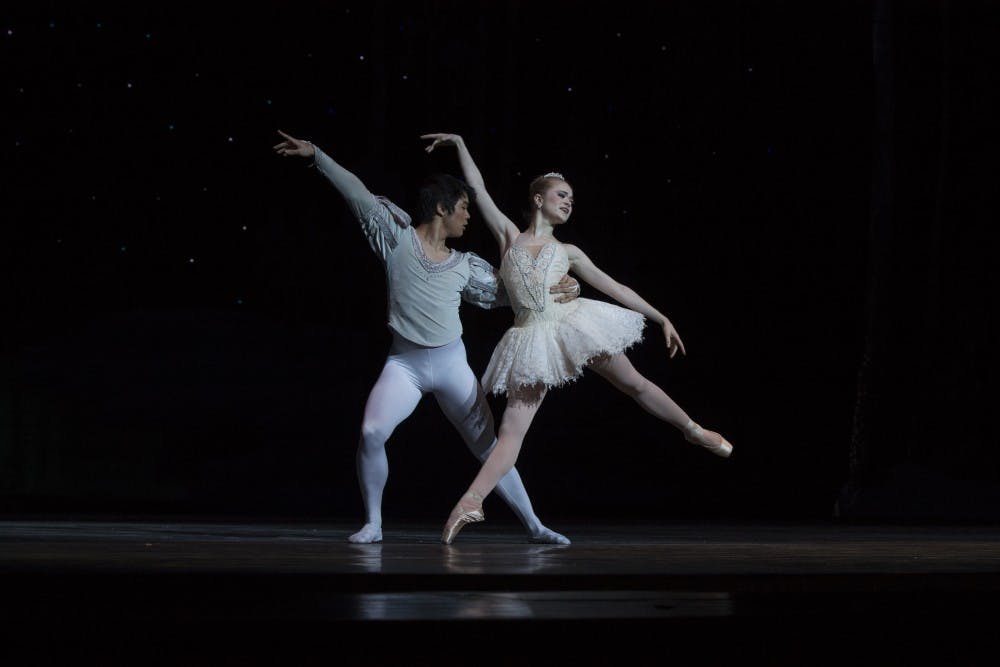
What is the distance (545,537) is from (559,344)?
25.5 inches

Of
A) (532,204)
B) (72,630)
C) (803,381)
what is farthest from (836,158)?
(72,630)

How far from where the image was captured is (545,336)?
15.6ft

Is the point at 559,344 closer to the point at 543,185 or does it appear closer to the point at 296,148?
the point at 543,185

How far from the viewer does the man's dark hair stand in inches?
193

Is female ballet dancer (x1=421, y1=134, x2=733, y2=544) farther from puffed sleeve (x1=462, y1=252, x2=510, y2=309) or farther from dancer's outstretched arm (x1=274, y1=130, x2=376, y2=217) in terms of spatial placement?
dancer's outstretched arm (x1=274, y1=130, x2=376, y2=217)

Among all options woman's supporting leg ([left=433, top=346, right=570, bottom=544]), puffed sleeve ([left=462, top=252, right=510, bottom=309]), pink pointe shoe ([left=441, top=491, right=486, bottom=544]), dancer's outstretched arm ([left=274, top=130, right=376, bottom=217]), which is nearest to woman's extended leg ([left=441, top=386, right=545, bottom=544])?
pink pointe shoe ([left=441, top=491, right=486, bottom=544])

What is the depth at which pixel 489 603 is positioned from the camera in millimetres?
3199

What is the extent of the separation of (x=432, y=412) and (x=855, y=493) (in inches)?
97.9

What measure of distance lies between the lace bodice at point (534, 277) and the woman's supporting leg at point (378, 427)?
43 cm

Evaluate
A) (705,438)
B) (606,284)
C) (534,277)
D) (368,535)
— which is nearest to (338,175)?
(534,277)

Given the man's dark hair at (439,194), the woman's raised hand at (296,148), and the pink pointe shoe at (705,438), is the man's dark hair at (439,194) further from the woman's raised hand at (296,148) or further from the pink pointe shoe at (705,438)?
the pink pointe shoe at (705,438)

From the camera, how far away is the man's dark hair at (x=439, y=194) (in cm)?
489

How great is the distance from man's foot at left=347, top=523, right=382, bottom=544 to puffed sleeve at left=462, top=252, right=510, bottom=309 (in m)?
0.83

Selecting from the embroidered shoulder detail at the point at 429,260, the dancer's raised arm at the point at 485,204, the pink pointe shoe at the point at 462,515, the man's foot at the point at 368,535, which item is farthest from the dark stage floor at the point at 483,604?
the dancer's raised arm at the point at 485,204
